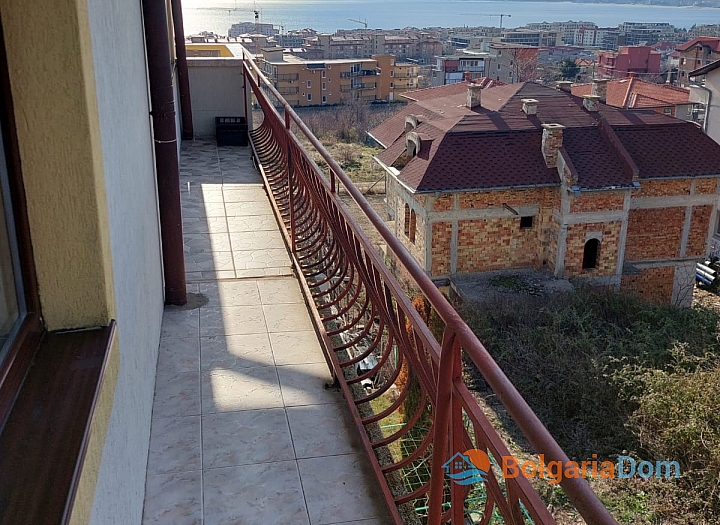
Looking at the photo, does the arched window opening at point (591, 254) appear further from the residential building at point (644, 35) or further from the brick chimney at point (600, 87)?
the residential building at point (644, 35)

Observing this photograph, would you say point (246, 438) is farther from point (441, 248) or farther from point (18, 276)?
point (441, 248)

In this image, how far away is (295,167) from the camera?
4418mm

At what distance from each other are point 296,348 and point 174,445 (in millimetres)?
892

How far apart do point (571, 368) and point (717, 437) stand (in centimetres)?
384

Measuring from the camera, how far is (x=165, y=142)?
12.2 ft

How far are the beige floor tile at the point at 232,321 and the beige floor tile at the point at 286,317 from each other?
41 mm

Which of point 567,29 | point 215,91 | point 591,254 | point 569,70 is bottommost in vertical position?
point 591,254

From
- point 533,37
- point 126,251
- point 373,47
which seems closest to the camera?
point 126,251

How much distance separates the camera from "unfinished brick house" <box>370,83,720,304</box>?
19562 millimetres

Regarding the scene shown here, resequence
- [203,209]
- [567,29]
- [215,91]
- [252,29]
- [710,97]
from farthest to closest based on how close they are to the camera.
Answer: [252,29]
[567,29]
[710,97]
[215,91]
[203,209]

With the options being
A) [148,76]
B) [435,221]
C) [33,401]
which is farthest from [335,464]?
[435,221]

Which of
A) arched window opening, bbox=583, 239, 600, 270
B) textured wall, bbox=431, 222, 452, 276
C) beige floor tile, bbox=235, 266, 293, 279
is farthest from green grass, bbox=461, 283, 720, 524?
beige floor tile, bbox=235, 266, 293, 279

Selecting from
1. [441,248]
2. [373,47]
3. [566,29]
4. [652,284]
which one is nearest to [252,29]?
[373,47]

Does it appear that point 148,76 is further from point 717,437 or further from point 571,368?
point 571,368
